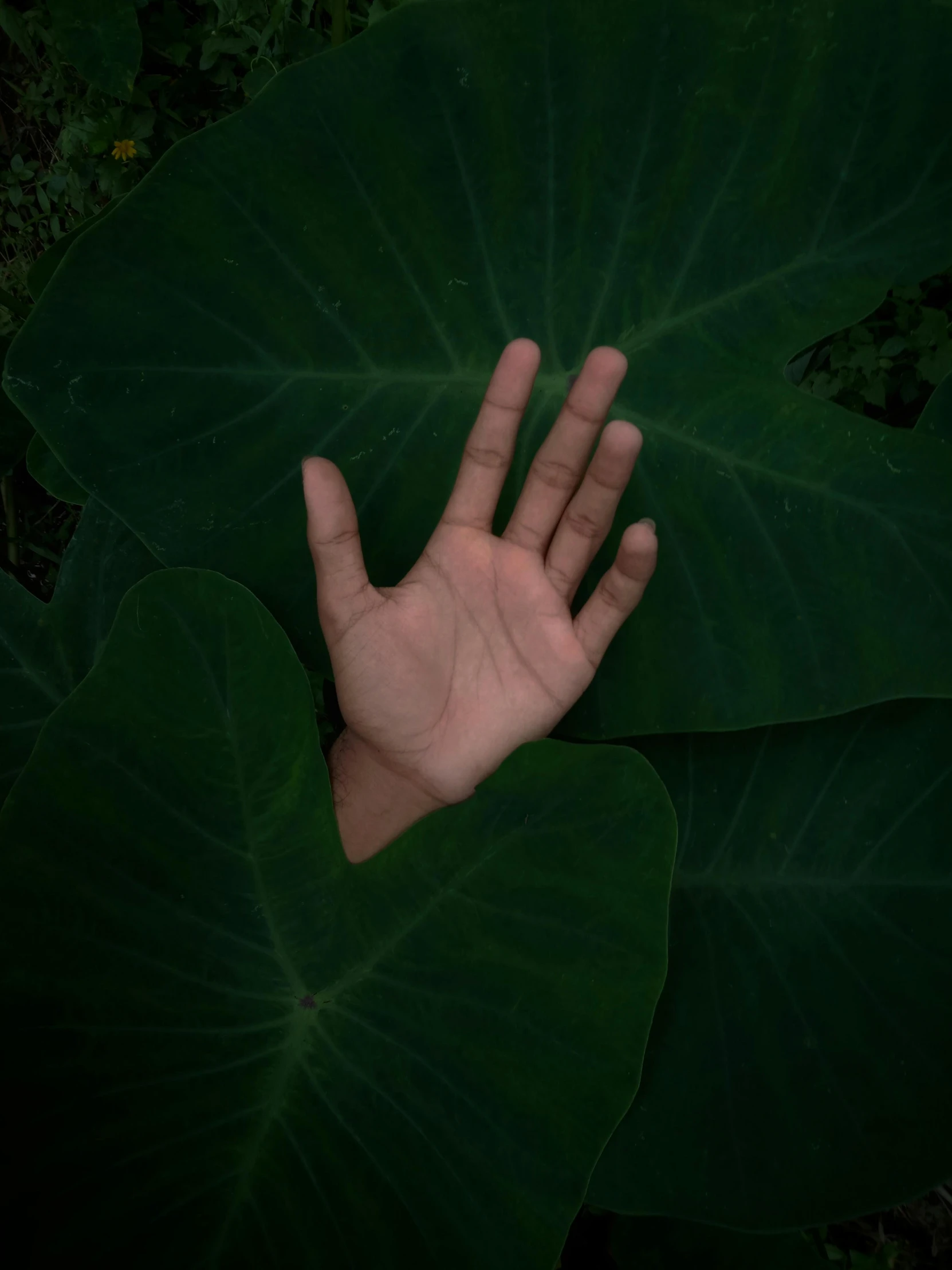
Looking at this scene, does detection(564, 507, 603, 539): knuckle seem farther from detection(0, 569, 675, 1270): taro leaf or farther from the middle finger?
detection(0, 569, 675, 1270): taro leaf

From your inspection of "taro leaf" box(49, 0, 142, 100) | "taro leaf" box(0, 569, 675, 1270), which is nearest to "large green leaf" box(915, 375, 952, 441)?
"taro leaf" box(0, 569, 675, 1270)

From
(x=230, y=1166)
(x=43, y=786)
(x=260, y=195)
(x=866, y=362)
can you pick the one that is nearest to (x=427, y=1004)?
(x=230, y=1166)

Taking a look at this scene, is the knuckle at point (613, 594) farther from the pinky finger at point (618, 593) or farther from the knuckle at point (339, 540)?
the knuckle at point (339, 540)

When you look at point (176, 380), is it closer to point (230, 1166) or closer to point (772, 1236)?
point (230, 1166)

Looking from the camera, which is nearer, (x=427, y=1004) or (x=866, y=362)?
(x=427, y=1004)

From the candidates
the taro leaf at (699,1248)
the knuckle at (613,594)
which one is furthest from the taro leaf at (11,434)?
the taro leaf at (699,1248)

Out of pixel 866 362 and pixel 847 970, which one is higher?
pixel 866 362
